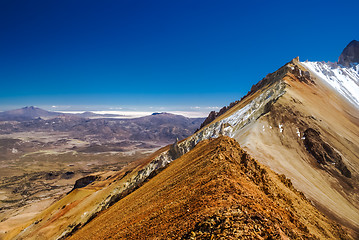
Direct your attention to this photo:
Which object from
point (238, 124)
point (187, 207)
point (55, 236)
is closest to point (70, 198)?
point (55, 236)

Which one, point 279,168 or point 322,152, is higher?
point 322,152

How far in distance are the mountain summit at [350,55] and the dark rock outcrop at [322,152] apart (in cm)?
18437

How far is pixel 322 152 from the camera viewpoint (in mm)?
36000

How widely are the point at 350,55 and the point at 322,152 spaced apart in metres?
198

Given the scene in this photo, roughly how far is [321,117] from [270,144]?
67.9ft

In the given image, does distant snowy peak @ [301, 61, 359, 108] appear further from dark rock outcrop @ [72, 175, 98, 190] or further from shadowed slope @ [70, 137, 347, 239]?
dark rock outcrop @ [72, 175, 98, 190]

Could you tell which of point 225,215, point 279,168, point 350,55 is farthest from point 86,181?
point 350,55

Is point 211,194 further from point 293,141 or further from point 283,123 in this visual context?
point 283,123

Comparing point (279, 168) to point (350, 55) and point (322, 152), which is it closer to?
point (322, 152)

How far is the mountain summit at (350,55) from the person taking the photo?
6865 inches

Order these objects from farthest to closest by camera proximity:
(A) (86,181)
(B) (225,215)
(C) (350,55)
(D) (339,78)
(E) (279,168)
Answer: (C) (350,55), (D) (339,78), (A) (86,181), (E) (279,168), (B) (225,215)

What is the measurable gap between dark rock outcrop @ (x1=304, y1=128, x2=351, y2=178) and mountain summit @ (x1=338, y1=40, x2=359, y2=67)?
605 ft

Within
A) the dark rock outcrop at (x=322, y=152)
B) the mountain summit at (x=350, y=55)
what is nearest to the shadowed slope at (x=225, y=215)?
the dark rock outcrop at (x=322, y=152)

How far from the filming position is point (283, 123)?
137 ft
